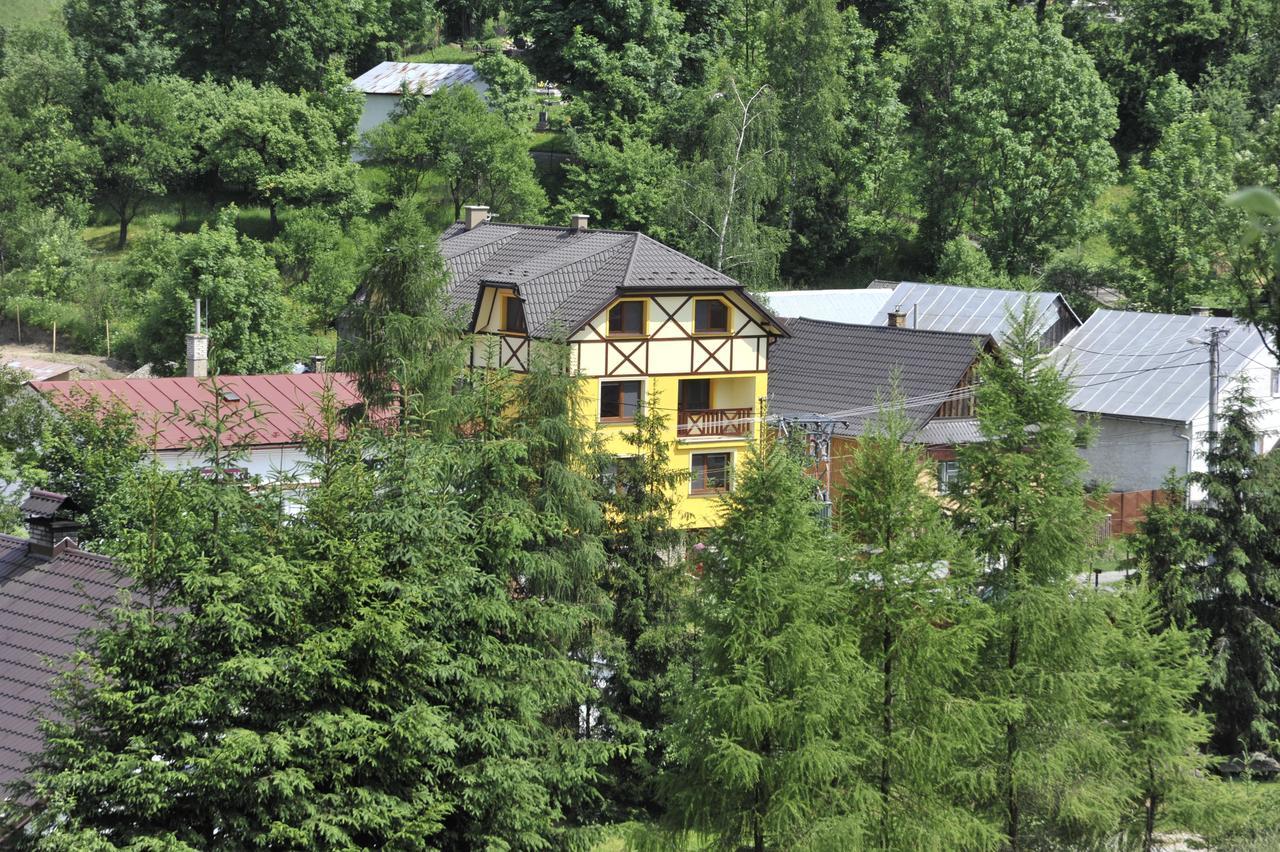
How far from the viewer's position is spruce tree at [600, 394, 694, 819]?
65.8 feet

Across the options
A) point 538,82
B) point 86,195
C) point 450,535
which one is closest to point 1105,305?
point 538,82

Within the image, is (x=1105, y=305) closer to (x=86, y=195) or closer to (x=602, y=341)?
(x=602, y=341)

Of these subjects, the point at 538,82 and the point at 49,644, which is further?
the point at 538,82

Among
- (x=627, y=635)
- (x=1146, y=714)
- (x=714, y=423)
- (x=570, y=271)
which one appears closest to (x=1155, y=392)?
(x=714, y=423)

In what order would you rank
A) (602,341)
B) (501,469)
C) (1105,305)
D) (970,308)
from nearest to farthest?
1. (501,469)
2. (602,341)
3. (970,308)
4. (1105,305)

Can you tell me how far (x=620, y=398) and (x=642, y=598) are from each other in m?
13.6

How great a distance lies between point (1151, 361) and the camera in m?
38.5

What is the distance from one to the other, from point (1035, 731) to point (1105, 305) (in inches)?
1451

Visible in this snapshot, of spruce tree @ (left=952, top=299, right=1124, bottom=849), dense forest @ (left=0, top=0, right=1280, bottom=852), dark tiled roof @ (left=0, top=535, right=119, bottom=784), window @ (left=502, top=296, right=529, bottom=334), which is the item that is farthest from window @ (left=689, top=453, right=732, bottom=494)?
dark tiled roof @ (left=0, top=535, right=119, bottom=784)

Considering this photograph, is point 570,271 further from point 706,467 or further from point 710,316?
point 706,467

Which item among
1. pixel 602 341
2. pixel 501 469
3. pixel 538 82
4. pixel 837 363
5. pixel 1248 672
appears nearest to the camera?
pixel 501 469

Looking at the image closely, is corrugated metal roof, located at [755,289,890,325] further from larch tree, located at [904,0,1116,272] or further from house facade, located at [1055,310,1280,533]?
house facade, located at [1055,310,1280,533]

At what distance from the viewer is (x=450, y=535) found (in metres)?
14.6

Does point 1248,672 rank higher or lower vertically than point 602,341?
lower
